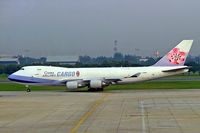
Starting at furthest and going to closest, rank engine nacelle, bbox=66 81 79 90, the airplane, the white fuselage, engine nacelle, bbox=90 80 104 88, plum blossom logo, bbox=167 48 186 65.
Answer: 1. plum blossom logo, bbox=167 48 186 65
2. the white fuselage
3. the airplane
4. engine nacelle, bbox=90 80 104 88
5. engine nacelle, bbox=66 81 79 90

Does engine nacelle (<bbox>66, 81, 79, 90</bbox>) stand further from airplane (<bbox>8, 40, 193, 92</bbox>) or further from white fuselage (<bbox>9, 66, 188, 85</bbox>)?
white fuselage (<bbox>9, 66, 188, 85</bbox>)

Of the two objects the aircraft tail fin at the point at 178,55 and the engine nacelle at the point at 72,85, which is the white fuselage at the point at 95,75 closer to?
the aircraft tail fin at the point at 178,55

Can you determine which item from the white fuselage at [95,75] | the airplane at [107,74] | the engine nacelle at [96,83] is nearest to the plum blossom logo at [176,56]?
the airplane at [107,74]

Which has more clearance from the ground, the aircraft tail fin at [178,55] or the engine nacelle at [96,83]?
the aircraft tail fin at [178,55]

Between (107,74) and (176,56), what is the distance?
27.6 ft

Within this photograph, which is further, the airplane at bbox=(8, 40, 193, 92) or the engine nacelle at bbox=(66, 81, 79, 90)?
the airplane at bbox=(8, 40, 193, 92)

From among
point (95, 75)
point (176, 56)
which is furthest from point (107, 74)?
point (176, 56)

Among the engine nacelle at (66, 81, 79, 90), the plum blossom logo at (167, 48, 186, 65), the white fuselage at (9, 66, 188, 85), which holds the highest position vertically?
the plum blossom logo at (167, 48, 186, 65)

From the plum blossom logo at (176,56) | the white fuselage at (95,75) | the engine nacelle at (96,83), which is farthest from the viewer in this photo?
the plum blossom logo at (176,56)

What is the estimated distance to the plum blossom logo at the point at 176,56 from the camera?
54.9 meters

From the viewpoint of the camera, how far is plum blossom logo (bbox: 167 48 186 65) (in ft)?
180

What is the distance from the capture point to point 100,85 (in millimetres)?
53031

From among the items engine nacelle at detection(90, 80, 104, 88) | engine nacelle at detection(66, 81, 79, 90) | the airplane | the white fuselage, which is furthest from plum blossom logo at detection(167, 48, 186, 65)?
engine nacelle at detection(66, 81, 79, 90)

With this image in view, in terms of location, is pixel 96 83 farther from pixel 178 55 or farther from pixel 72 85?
pixel 178 55
